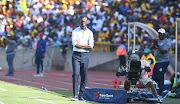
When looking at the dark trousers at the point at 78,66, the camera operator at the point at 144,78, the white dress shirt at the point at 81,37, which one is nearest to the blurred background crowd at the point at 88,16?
the camera operator at the point at 144,78

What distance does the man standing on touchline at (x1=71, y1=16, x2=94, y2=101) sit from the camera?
431 inches

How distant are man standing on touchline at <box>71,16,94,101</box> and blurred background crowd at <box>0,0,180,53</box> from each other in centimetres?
1392

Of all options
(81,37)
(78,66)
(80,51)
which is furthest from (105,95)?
(81,37)

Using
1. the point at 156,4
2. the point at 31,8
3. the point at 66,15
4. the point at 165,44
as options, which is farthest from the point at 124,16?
the point at 165,44

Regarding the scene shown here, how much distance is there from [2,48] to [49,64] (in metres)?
3.02

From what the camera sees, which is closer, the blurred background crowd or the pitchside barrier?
the pitchside barrier

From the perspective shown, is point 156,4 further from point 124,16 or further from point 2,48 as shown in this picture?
point 2,48

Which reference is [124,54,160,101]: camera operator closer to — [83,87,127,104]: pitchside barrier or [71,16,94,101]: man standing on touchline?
[83,87,127,104]: pitchside barrier

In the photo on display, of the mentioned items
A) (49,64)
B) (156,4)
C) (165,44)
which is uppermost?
(156,4)

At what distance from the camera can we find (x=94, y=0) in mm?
31984

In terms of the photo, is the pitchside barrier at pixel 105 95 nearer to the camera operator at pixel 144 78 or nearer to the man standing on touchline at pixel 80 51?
the camera operator at pixel 144 78

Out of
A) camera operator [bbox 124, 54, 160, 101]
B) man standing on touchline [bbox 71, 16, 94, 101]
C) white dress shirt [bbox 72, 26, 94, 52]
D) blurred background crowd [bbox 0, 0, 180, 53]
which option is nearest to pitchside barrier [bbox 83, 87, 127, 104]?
camera operator [bbox 124, 54, 160, 101]

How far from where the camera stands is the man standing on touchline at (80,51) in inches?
431

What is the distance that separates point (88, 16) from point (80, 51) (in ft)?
62.9
